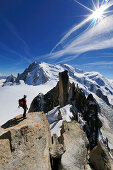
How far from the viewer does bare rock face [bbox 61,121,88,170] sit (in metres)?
8.24

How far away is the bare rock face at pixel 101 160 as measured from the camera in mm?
9373

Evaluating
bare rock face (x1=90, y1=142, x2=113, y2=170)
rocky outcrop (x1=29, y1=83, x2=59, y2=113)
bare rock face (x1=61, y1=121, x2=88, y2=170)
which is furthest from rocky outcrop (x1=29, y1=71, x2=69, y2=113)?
bare rock face (x1=90, y1=142, x2=113, y2=170)

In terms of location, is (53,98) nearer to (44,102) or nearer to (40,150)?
(44,102)

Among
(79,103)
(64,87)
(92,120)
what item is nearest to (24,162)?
(64,87)

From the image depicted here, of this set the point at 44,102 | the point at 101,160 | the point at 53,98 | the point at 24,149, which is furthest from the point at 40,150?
the point at 53,98

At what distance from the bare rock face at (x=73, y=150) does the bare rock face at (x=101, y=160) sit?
1.51 meters

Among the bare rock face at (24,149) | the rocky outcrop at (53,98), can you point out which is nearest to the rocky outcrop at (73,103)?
the rocky outcrop at (53,98)

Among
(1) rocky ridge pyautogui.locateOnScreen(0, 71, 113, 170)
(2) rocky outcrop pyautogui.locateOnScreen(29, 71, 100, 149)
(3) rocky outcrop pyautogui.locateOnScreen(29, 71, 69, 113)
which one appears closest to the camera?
(1) rocky ridge pyautogui.locateOnScreen(0, 71, 113, 170)

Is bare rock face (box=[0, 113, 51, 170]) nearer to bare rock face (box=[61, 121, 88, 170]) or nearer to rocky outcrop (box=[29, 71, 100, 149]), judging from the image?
bare rock face (box=[61, 121, 88, 170])

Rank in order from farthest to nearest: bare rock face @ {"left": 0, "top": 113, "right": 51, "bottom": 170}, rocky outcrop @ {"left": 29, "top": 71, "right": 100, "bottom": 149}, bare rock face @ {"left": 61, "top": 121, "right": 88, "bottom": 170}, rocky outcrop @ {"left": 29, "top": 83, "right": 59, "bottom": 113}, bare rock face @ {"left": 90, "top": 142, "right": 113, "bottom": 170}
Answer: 1. rocky outcrop @ {"left": 29, "top": 83, "right": 59, "bottom": 113}
2. rocky outcrop @ {"left": 29, "top": 71, "right": 100, "bottom": 149}
3. bare rock face @ {"left": 90, "top": 142, "right": 113, "bottom": 170}
4. bare rock face @ {"left": 61, "top": 121, "right": 88, "bottom": 170}
5. bare rock face @ {"left": 0, "top": 113, "right": 51, "bottom": 170}

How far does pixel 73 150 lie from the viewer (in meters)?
9.42

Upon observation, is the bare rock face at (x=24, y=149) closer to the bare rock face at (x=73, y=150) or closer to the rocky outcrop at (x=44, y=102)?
the bare rock face at (x=73, y=150)

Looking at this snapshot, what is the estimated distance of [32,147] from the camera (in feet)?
24.2

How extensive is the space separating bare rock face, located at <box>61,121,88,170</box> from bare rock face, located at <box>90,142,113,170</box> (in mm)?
1507
